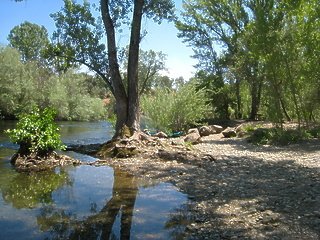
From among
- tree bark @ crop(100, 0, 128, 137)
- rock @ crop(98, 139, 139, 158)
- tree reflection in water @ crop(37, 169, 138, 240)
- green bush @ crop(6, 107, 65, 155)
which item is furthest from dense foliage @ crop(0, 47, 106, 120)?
tree reflection in water @ crop(37, 169, 138, 240)

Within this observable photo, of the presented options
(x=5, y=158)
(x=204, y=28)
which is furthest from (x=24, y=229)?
(x=204, y=28)

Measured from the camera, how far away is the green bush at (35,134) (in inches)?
344

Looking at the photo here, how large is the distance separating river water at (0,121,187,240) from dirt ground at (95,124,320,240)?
1.39 ft

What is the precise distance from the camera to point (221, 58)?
2484cm

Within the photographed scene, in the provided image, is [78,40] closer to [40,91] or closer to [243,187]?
[243,187]

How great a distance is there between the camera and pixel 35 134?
9031 mm

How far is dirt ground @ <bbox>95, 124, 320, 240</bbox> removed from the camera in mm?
3989

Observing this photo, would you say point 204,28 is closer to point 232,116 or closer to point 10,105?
point 232,116

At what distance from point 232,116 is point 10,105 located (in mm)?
25028

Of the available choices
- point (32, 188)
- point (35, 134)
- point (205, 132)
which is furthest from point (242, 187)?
point (205, 132)

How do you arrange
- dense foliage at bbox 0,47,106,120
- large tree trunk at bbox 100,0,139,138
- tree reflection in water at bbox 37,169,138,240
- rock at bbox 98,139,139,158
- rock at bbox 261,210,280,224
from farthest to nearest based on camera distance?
1. dense foliage at bbox 0,47,106,120
2. large tree trunk at bbox 100,0,139,138
3. rock at bbox 98,139,139,158
4. rock at bbox 261,210,280,224
5. tree reflection in water at bbox 37,169,138,240

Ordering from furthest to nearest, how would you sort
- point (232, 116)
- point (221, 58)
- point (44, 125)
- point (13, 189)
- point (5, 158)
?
point (232, 116), point (221, 58), point (5, 158), point (44, 125), point (13, 189)

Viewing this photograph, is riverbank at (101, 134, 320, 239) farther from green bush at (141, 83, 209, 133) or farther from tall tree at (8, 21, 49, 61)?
tall tree at (8, 21, 49, 61)

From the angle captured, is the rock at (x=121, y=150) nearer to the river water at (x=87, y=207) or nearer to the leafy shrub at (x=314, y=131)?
the river water at (x=87, y=207)
